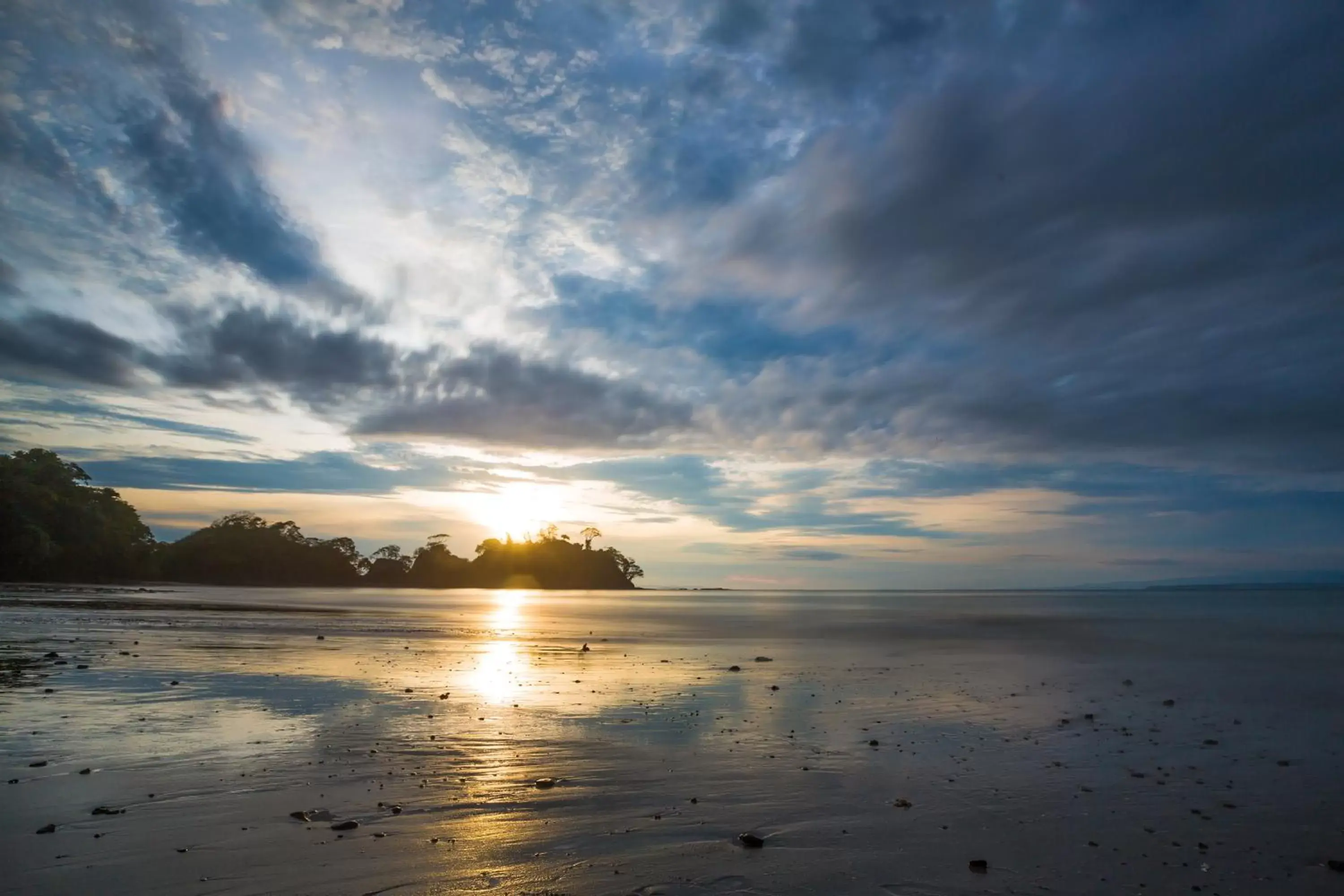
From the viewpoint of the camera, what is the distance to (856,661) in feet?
105

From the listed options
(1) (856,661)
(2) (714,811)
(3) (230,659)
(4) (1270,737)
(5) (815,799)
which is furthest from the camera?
(1) (856,661)

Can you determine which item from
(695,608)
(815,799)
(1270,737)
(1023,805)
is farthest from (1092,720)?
(695,608)

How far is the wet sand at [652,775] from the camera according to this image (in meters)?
8.37

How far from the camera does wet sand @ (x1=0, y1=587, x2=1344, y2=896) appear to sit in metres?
8.37

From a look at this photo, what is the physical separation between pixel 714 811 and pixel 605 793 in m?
1.81

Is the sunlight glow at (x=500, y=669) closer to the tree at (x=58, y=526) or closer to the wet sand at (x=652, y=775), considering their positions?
the wet sand at (x=652, y=775)

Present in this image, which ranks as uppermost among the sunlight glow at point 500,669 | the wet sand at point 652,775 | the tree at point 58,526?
the tree at point 58,526

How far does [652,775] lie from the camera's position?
1255 cm

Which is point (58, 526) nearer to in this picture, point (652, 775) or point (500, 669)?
point (500, 669)

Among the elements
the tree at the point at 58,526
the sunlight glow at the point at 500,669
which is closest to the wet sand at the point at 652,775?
the sunlight glow at the point at 500,669

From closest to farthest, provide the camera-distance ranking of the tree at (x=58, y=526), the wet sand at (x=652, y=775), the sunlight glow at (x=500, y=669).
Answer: the wet sand at (x=652, y=775)
the sunlight glow at (x=500, y=669)
the tree at (x=58, y=526)

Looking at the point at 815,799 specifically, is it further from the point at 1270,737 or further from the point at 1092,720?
the point at 1270,737

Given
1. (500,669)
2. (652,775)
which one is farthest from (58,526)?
(652,775)

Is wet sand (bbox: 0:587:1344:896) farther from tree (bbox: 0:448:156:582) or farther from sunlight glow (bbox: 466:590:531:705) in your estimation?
tree (bbox: 0:448:156:582)
